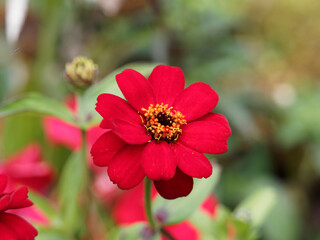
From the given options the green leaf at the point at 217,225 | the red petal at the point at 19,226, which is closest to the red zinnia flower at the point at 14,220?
the red petal at the point at 19,226

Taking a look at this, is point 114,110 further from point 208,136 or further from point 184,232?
point 184,232

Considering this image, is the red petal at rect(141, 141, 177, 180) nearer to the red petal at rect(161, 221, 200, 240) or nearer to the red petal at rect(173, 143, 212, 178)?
the red petal at rect(173, 143, 212, 178)

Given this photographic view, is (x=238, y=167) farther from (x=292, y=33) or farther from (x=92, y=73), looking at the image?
(x=92, y=73)

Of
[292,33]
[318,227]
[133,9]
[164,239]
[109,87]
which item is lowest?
[318,227]

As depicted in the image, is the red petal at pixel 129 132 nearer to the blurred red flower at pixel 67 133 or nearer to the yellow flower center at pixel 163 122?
the yellow flower center at pixel 163 122

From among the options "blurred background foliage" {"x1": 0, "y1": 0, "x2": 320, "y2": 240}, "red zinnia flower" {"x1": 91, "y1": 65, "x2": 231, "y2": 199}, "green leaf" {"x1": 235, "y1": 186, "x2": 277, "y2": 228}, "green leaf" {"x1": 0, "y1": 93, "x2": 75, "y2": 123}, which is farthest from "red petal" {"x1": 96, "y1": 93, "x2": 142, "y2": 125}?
"blurred background foliage" {"x1": 0, "y1": 0, "x2": 320, "y2": 240}

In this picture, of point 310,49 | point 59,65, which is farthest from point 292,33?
point 59,65

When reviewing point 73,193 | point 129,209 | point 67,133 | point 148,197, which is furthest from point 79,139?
point 148,197
